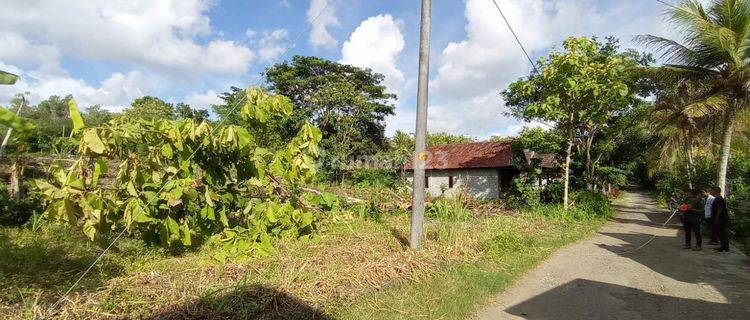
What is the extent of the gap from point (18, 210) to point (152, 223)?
5016 millimetres

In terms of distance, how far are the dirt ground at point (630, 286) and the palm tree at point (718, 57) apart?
3972mm

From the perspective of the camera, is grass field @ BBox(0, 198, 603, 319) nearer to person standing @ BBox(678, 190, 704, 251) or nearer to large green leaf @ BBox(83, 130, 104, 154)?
large green leaf @ BBox(83, 130, 104, 154)

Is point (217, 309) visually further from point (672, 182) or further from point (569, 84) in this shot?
point (672, 182)

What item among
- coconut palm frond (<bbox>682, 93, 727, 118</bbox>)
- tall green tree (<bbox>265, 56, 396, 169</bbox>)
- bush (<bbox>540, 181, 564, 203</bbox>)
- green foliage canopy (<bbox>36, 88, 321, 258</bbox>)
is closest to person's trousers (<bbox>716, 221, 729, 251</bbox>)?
coconut palm frond (<bbox>682, 93, 727, 118</bbox>)

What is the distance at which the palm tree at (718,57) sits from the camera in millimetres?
10352

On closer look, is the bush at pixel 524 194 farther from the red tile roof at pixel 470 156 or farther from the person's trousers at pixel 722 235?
the red tile roof at pixel 470 156

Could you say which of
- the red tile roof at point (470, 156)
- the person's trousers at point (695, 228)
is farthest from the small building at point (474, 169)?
the person's trousers at point (695, 228)

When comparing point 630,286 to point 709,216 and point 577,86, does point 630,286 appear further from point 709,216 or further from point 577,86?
point 577,86

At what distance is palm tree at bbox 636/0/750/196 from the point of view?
10.4 meters

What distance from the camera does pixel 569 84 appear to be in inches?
484

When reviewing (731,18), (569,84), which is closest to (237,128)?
(569,84)

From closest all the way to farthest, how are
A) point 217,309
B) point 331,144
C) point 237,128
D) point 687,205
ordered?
point 217,309
point 237,128
point 687,205
point 331,144

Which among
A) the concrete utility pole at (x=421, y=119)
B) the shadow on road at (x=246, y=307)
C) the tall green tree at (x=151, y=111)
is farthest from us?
the tall green tree at (x=151, y=111)

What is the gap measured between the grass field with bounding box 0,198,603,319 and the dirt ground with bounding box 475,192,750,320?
0.43 metres
